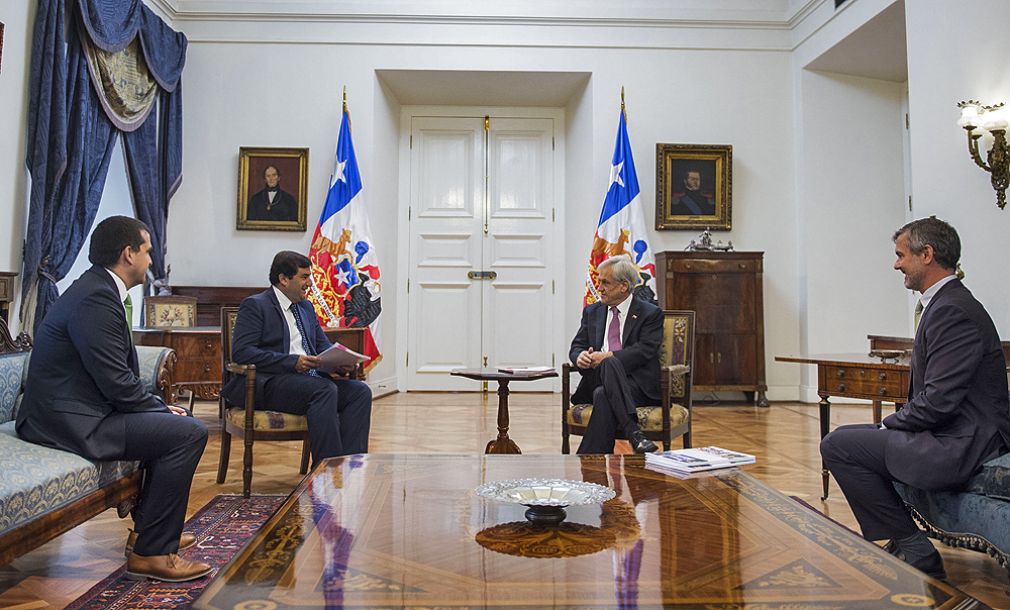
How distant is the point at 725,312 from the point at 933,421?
15.3 ft

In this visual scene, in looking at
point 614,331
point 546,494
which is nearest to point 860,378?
point 614,331

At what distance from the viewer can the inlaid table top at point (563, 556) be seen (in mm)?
1238

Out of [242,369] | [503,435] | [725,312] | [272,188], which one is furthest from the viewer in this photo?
[272,188]

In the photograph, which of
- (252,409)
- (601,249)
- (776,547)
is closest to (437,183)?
(601,249)

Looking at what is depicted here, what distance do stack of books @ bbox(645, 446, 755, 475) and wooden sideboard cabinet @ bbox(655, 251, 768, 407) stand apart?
4429mm

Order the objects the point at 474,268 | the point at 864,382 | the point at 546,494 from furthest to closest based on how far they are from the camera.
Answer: the point at 474,268 → the point at 864,382 → the point at 546,494

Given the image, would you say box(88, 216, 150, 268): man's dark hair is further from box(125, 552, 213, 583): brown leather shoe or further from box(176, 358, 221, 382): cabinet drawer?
box(176, 358, 221, 382): cabinet drawer

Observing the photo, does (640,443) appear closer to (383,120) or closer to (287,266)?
(287,266)

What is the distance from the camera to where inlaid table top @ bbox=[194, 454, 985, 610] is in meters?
1.24

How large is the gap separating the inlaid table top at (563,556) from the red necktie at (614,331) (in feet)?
6.01

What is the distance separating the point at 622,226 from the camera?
6816mm

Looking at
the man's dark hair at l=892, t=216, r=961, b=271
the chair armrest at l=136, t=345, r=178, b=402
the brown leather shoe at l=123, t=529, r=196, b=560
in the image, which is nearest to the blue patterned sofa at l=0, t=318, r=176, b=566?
the brown leather shoe at l=123, t=529, r=196, b=560

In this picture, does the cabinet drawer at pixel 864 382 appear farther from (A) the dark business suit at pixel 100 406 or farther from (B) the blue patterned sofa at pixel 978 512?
(A) the dark business suit at pixel 100 406

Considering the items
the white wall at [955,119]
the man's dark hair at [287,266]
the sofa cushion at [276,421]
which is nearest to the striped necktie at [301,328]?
the man's dark hair at [287,266]
